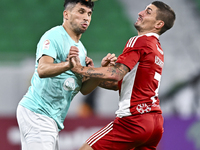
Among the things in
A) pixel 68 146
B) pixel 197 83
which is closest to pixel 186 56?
pixel 197 83

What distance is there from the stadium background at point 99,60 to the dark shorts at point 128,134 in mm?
2503

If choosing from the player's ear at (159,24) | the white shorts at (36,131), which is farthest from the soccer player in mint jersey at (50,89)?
the player's ear at (159,24)

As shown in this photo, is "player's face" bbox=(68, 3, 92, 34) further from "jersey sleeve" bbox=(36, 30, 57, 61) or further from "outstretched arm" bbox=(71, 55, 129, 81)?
"outstretched arm" bbox=(71, 55, 129, 81)

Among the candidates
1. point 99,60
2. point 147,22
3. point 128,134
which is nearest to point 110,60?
point 147,22

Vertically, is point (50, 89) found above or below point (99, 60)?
below

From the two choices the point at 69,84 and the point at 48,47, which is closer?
the point at 48,47

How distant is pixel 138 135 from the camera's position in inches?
116

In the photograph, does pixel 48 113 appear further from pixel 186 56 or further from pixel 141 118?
pixel 186 56

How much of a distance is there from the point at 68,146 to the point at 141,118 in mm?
2832

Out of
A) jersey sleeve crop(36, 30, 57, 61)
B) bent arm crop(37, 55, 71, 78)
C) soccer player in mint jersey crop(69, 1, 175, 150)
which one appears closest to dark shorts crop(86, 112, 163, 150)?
soccer player in mint jersey crop(69, 1, 175, 150)

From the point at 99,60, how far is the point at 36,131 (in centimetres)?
295

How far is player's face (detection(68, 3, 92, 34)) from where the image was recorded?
3.12 metres

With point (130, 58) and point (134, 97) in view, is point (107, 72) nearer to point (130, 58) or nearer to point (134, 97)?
point (130, 58)

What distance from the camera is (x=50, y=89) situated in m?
2.94
